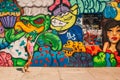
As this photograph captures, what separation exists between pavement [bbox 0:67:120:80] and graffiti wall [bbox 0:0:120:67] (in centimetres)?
60

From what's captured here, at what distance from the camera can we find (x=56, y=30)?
596 inches

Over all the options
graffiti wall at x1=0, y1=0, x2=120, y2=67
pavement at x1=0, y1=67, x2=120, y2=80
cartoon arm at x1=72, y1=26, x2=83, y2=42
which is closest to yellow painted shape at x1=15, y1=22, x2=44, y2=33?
graffiti wall at x1=0, y1=0, x2=120, y2=67

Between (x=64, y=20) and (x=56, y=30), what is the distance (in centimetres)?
65

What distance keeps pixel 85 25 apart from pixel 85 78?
3.80m

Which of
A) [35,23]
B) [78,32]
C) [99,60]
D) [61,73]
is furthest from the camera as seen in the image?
[99,60]

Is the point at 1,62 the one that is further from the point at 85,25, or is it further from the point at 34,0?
the point at 85,25

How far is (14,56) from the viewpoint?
15156mm

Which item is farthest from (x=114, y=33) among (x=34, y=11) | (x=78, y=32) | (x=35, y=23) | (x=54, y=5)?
(x=34, y=11)

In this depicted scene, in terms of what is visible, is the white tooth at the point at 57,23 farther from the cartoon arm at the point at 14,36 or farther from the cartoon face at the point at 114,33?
the cartoon face at the point at 114,33

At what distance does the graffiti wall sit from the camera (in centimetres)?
1508

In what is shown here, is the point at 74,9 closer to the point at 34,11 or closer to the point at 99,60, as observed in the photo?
the point at 34,11

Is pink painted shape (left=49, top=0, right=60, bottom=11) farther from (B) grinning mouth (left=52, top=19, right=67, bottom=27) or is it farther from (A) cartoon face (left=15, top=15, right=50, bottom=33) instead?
(B) grinning mouth (left=52, top=19, right=67, bottom=27)

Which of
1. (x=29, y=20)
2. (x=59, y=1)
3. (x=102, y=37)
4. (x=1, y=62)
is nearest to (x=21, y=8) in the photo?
(x=29, y=20)

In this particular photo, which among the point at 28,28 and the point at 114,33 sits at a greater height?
the point at 28,28
